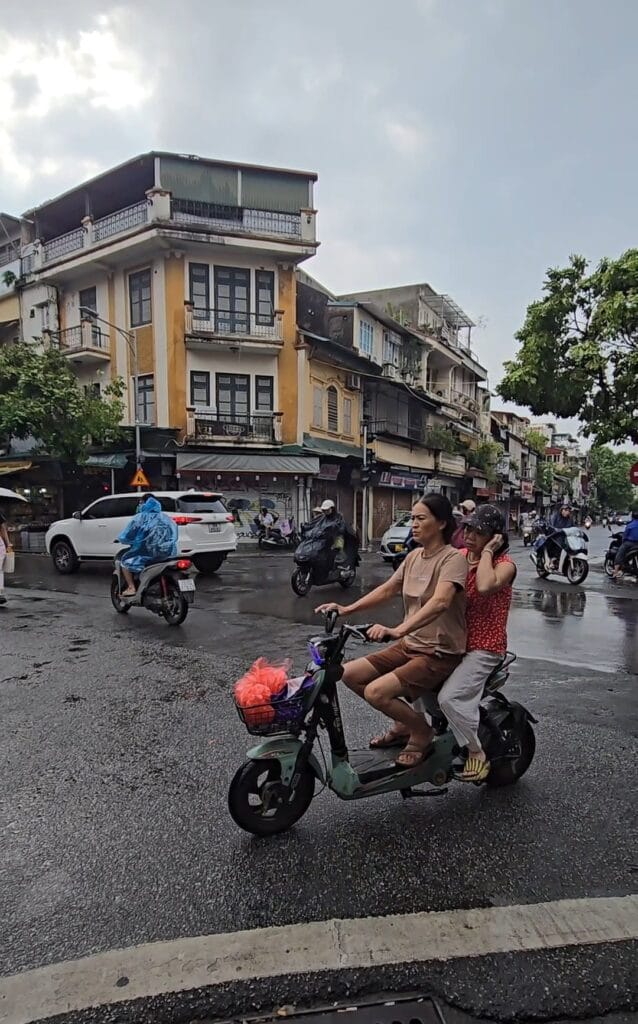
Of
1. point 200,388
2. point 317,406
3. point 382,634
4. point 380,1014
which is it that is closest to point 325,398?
point 317,406

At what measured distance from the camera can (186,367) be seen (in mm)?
22281

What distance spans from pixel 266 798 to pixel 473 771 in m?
1.08

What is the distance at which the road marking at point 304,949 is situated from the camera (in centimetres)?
201

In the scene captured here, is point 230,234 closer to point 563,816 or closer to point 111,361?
point 111,361

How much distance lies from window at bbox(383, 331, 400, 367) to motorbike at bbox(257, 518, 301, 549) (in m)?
12.1

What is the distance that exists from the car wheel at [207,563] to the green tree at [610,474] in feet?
322

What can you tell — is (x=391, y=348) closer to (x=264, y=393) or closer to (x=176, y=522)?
(x=264, y=393)

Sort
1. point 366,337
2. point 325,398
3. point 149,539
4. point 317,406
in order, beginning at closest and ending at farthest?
point 149,539, point 317,406, point 325,398, point 366,337

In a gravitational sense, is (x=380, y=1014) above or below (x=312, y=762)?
below

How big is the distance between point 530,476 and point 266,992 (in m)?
61.6

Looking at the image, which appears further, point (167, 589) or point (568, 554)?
point (568, 554)

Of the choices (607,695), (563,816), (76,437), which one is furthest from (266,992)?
(76,437)

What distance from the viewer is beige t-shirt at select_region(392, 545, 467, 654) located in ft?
9.89

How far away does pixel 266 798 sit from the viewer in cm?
287
